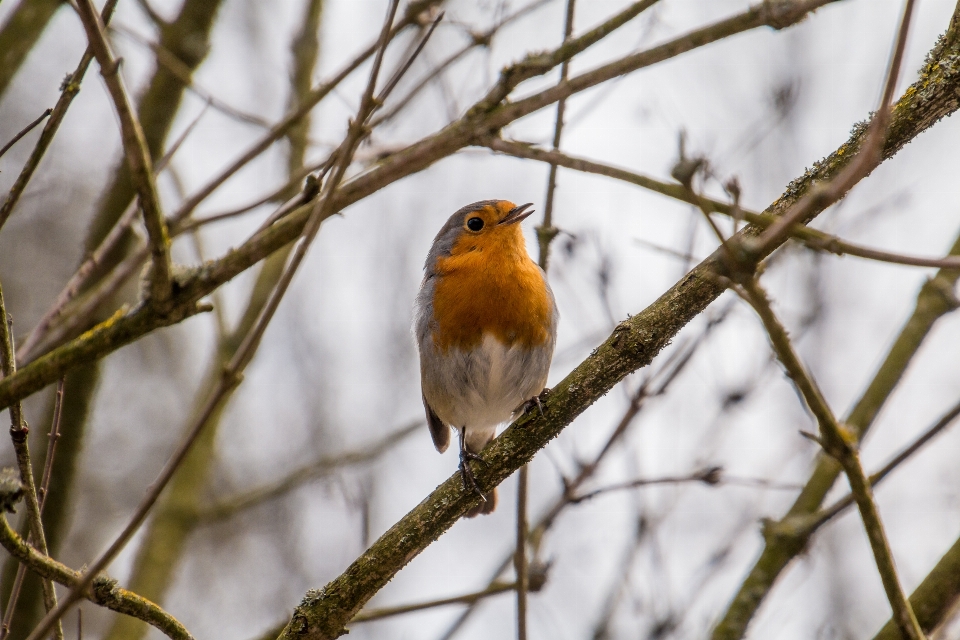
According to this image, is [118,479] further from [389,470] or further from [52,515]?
[52,515]

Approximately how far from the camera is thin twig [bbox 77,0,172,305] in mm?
1716

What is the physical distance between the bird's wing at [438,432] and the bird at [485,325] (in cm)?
35

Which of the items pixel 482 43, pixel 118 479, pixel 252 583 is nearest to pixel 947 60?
pixel 482 43

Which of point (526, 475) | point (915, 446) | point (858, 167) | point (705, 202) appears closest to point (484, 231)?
point (526, 475)

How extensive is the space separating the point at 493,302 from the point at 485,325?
13cm

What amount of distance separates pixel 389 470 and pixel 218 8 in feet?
15.3

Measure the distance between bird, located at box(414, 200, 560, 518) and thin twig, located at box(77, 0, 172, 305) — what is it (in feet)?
7.95

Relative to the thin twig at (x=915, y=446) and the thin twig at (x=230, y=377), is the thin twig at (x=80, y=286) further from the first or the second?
the thin twig at (x=915, y=446)

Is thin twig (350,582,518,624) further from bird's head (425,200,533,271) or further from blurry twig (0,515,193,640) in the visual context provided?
bird's head (425,200,533,271)

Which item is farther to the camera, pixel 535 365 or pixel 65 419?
pixel 535 365

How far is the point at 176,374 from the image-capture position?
1075 cm

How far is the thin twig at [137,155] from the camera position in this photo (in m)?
1.72

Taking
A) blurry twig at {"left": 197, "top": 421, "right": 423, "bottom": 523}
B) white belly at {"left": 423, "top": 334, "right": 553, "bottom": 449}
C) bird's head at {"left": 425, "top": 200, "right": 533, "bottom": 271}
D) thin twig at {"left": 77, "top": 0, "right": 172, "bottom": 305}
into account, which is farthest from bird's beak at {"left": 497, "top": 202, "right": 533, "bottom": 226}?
thin twig at {"left": 77, "top": 0, "right": 172, "bottom": 305}

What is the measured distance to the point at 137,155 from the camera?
1.83 metres
